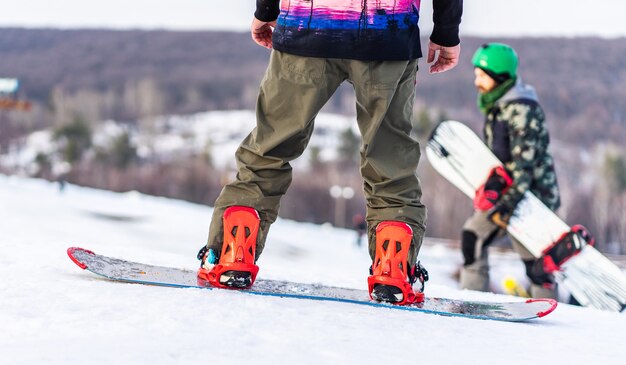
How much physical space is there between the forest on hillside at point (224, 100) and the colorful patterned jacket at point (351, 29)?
149 feet

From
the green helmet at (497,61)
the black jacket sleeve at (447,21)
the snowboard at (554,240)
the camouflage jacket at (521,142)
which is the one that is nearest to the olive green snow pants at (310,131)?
the black jacket sleeve at (447,21)

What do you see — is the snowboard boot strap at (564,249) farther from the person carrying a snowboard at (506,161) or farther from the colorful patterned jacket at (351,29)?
the colorful patterned jacket at (351,29)

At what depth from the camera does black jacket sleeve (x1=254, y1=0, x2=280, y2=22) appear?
6.70 feet

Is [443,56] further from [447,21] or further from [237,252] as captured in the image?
[237,252]

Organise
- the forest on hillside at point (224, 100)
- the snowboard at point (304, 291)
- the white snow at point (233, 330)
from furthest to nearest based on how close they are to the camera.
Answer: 1. the forest on hillside at point (224, 100)
2. the snowboard at point (304, 291)
3. the white snow at point (233, 330)

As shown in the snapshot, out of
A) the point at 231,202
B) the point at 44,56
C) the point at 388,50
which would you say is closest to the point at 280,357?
the point at 231,202

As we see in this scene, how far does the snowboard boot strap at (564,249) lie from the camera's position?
13.3 ft

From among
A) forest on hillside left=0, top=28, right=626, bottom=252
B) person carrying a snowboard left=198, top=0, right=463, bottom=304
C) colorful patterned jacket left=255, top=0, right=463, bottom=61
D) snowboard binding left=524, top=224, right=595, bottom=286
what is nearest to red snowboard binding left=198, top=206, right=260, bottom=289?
person carrying a snowboard left=198, top=0, right=463, bottom=304

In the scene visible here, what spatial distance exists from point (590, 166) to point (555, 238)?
6832 cm

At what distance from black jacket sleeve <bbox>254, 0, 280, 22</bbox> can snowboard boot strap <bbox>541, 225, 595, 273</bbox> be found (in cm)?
267

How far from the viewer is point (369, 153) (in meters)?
1.88

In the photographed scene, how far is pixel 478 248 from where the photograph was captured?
160 inches

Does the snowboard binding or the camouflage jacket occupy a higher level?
the camouflage jacket

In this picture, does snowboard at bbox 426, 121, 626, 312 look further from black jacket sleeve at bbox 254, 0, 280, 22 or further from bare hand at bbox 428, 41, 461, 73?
black jacket sleeve at bbox 254, 0, 280, 22
